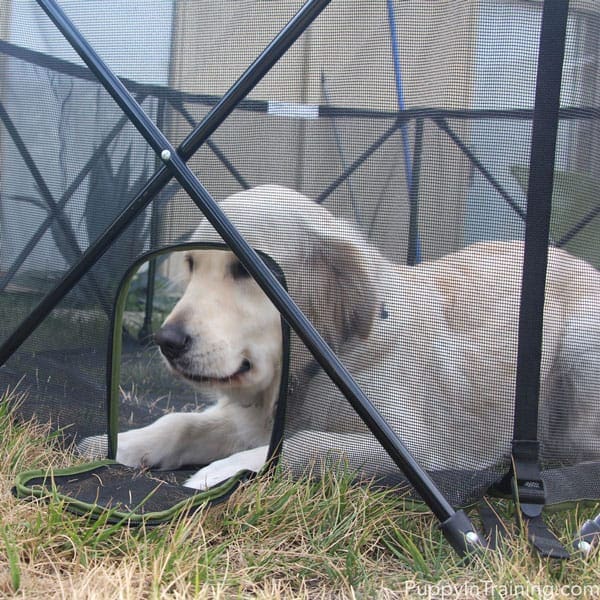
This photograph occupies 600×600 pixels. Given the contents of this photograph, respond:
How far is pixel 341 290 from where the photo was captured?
1.78 meters

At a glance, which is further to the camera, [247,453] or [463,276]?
[247,453]

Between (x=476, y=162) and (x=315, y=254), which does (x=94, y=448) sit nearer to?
(x=315, y=254)

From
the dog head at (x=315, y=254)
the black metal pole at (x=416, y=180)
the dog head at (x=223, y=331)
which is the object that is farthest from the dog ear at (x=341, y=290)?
the dog head at (x=223, y=331)

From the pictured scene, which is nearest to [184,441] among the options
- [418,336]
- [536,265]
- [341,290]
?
[341,290]

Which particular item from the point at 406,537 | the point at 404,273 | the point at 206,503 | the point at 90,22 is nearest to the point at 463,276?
the point at 404,273

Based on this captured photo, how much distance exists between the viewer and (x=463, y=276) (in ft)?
5.42

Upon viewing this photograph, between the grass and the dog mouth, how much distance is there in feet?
1.57

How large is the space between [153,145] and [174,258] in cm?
91

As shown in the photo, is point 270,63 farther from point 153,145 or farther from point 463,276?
point 463,276

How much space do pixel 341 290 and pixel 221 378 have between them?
20.5 inches

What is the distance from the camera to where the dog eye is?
2033mm

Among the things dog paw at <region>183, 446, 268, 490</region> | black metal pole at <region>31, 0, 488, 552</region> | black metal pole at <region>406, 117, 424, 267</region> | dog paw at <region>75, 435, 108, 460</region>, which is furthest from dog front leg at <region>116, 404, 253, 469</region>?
black metal pole at <region>406, 117, 424, 267</region>

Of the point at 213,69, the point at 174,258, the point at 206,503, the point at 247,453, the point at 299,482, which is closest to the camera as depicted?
the point at 206,503

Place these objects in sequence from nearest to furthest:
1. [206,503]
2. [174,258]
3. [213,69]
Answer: [206,503] → [213,69] → [174,258]
